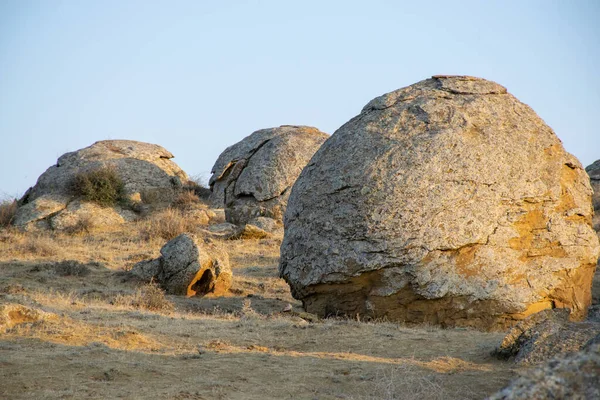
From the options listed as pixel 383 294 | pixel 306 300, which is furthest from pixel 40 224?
pixel 383 294

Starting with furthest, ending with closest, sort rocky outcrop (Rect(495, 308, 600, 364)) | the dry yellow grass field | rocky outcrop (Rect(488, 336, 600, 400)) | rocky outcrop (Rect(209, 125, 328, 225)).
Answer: rocky outcrop (Rect(209, 125, 328, 225)) < rocky outcrop (Rect(495, 308, 600, 364)) < the dry yellow grass field < rocky outcrop (Rect(488, 336, 600, 400))

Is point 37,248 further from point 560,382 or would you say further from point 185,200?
point 560,382

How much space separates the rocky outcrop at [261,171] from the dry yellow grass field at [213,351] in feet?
27.3

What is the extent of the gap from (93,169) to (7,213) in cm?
276

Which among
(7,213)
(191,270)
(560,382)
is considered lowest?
(560,382)

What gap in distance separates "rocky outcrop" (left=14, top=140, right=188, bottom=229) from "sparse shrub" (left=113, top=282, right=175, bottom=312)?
8.49 m

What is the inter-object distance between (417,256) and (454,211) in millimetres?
725

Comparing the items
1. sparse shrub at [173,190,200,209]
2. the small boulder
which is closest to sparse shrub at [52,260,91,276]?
the small boulder

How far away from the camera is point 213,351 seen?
23.2 feet

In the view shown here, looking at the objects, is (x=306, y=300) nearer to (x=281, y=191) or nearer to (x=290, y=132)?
(x=281, y=191)

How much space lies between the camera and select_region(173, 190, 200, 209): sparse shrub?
21.5 metres

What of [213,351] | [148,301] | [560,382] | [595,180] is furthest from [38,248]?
[595,180]

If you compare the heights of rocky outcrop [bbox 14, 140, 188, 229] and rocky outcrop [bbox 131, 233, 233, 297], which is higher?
rocky outcrop [bbox 14, 140, 188, 229]

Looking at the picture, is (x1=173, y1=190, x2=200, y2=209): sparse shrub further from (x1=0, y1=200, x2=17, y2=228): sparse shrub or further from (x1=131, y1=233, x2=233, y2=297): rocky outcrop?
(x1=131, y1=233, x2=233, y2=297): rocky outcrop
